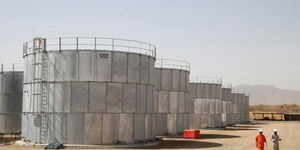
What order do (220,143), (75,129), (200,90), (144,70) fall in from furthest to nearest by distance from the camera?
1. (200,90)
2. (220,143)
3. (144,70)
4. (75,129)

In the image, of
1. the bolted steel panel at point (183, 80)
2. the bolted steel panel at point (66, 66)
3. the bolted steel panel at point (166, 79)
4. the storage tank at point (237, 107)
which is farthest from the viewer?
the storage tank at point (237, 107)

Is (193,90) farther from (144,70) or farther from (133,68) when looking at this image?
(133,68)

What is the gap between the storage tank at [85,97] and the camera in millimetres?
28703

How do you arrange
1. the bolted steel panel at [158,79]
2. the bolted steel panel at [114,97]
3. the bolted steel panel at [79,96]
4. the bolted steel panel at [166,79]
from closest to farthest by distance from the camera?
the bolted steel panel at [79,96], the bolted steel panel at [114,97], the bolted steel panel at [158,79], the bolted steel panel at [166,79]

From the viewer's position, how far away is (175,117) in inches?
1645

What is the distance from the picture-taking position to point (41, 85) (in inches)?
1177

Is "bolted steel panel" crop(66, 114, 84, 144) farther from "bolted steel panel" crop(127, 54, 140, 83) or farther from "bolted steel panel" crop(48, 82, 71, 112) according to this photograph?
"bolted steel panel" crop(127, 54, 140, 83)

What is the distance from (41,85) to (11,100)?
12287 mm

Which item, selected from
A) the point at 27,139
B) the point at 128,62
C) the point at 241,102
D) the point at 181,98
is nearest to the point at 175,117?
the point at 181,98

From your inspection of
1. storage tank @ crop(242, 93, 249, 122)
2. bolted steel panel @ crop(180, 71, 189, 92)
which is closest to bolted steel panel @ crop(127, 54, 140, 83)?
bolted steel panel @ crop(180, 71, 189, 92)

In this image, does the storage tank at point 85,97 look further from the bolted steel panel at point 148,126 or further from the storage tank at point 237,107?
the storage tank at point 237,107

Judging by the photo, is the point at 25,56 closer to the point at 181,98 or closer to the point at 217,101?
the point at 181,98

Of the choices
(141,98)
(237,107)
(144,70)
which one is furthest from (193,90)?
(141,98)

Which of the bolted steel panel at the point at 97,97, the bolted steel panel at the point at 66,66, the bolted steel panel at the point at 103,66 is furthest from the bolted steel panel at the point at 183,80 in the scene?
the bolted steel panel at the point at 66,66
